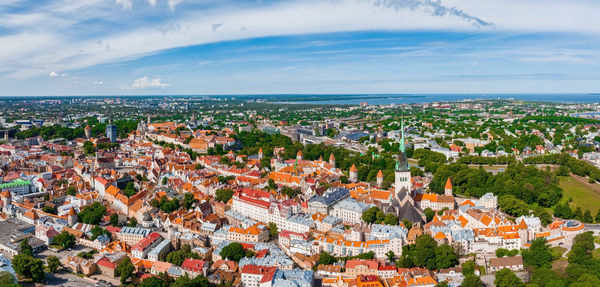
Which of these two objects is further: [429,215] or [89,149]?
[89,149]

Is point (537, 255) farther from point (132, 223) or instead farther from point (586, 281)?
point (132, 223)

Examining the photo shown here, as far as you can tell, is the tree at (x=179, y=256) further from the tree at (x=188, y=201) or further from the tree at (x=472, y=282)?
the tree at (x=472, y=282)

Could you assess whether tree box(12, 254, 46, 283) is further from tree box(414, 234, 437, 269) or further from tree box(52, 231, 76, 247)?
tree box(414, 234, 437, 269)

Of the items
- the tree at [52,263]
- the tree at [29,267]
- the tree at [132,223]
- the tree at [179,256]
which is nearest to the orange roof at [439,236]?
the tree at [179,256]

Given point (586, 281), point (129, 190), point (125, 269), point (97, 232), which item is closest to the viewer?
point (586, 281)

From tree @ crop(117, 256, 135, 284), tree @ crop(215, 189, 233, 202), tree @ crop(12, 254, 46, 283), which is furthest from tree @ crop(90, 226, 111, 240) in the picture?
tree @ crop(215, 189, 233, 202)

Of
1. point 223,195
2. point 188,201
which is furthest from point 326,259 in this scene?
point 188,201
